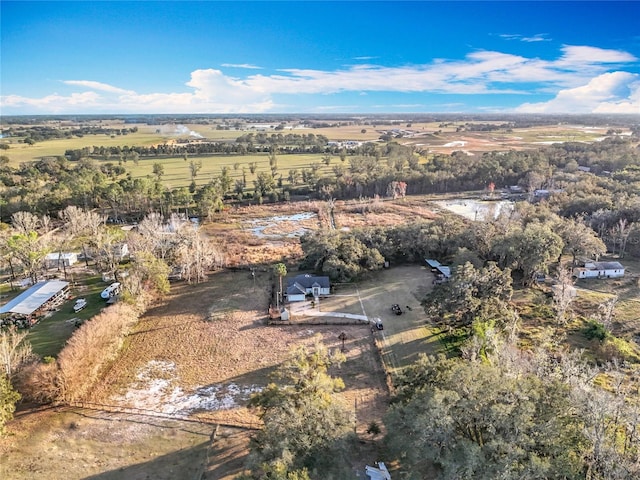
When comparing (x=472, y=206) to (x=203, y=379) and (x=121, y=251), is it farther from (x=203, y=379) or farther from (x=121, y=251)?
(x=203, y=379)

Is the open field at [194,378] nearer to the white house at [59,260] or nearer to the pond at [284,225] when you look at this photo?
the white house at [59,260]

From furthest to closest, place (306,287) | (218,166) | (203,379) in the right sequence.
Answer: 1. (218,166)
2. (306,287)
3. (203,379)

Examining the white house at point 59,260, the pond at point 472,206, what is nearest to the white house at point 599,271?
the pond at point 472,206

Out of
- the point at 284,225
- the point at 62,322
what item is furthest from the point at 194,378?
the point at 284,225

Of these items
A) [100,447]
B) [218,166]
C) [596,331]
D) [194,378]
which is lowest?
[100,447]

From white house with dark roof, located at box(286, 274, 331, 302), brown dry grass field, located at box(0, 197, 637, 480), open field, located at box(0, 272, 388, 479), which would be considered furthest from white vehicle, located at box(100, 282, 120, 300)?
white house with dark roof, located at box(286, 274, 331, 302)

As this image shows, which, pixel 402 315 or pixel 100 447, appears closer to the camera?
pixel 100 447

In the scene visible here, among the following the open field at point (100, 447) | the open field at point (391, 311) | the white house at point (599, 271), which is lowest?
the open field at point (100, 447)
